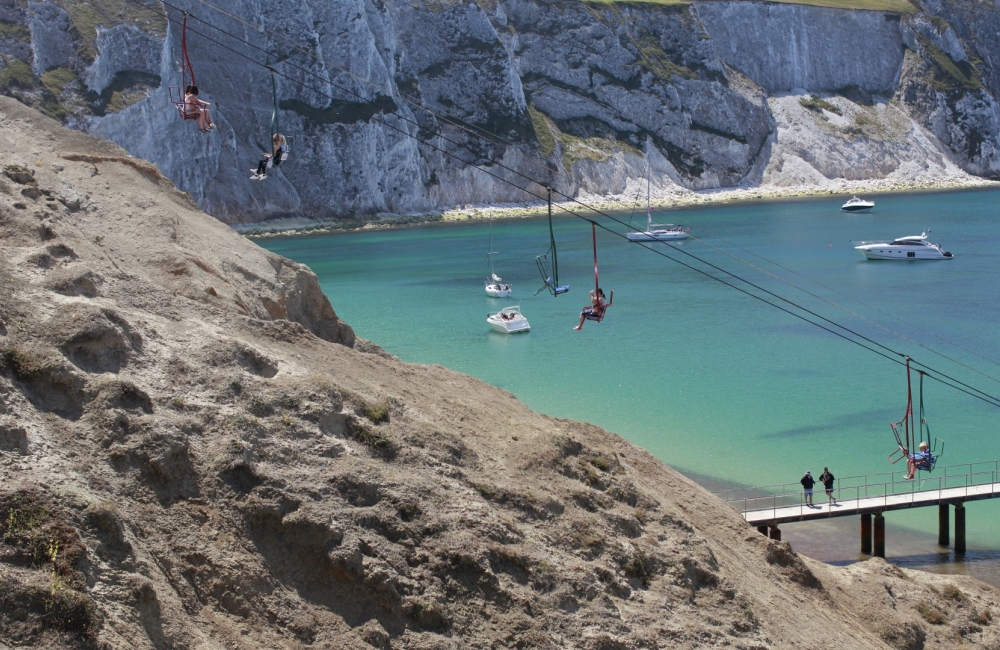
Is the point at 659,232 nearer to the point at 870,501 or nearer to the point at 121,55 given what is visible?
the point at 121,55

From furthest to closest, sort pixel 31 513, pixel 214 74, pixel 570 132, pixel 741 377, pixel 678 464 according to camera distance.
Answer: pixel 570 132, pixel 214 74, pixel 741 377, pixel 678 464, pixel 31 513

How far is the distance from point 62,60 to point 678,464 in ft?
334

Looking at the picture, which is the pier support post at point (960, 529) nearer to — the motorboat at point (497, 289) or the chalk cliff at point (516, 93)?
the motorboat at point (497, 289)

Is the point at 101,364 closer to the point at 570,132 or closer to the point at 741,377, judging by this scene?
the point at 741,377

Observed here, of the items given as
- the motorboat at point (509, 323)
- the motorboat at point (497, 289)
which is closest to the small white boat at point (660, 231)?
the motorboat at point (497, 289)

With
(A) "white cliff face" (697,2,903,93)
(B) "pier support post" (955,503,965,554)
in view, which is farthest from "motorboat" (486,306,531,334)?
(A) "white cliff face" (697,2,903,93)

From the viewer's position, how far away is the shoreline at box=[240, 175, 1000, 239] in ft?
424

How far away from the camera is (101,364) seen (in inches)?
456

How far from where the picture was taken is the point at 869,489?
2786 centimetres

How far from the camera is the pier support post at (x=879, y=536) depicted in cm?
2428

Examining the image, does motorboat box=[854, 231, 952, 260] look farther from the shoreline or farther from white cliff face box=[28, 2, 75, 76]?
white cliff face box=[28, 2, 75, 76]

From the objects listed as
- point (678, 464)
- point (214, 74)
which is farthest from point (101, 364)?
point (214, 74)

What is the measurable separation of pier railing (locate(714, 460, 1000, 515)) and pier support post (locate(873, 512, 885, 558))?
3.57 feet

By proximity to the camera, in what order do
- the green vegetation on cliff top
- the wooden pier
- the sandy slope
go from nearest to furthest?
1. the sandy slope
2. the wooden pier
3. the green vegetation on cliff top
